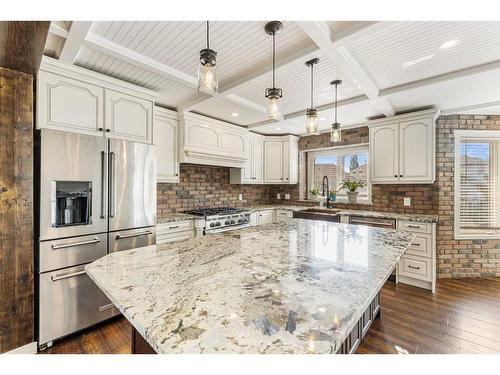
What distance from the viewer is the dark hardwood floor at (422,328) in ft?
6.11

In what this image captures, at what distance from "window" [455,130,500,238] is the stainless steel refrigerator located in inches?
171

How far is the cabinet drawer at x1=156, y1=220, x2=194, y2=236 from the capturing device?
271 cm

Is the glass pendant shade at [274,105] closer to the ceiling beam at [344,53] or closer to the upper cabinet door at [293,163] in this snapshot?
the ceiling beam at [344,53]

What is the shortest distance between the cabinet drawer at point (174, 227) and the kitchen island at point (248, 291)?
4.20 ft

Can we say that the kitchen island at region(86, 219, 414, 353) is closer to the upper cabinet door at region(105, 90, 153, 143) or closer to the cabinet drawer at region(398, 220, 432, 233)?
the upper cabinet door at region(105, 90, 153, 143)

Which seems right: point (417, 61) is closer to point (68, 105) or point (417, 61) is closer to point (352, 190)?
point (352, 190)

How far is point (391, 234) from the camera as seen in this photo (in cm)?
182

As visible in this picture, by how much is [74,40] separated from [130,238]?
163 cm

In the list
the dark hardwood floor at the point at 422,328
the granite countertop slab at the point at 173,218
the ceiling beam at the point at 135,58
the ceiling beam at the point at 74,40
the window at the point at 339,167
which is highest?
the ceiling beam at the point at 135,58

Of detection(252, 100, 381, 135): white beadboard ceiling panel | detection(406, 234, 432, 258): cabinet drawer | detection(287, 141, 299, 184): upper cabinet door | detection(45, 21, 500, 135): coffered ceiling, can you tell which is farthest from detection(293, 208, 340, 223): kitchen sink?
detection(45, 21, 500, 135): coffered ceiling

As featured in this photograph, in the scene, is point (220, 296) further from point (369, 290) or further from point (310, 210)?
point (310, 210)

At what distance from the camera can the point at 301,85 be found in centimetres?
252

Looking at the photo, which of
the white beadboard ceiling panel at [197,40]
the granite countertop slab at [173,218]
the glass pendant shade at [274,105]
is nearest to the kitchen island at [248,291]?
the glass pendant shade at [274,105]

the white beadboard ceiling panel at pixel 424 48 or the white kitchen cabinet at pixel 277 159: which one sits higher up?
the white beadboard ceiling panel at pixel 424 48
